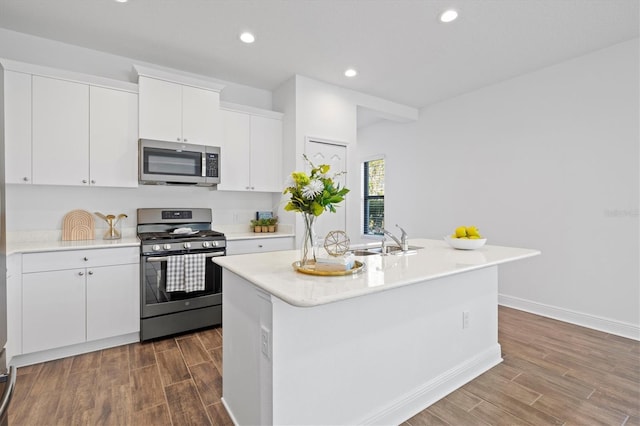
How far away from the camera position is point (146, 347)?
2.79 m

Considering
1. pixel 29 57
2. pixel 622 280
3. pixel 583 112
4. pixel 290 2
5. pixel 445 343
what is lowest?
pixel 445 343

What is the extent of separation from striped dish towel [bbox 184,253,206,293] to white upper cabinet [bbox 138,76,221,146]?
123 cm

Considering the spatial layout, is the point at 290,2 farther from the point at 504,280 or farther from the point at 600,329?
the point at 600,329

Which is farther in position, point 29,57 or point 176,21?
point 29,57

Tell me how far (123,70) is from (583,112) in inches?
190

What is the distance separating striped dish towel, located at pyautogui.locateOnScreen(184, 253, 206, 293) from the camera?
2.95 metres

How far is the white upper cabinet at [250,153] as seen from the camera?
3.64 meters

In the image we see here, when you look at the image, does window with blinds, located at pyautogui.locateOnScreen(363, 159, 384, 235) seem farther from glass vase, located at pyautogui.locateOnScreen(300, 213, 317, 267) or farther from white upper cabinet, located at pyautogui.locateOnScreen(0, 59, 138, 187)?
glass vase, located at pyautogui.locateOnScreen(300, 213, 317, 267)

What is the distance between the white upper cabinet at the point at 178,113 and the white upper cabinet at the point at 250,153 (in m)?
0.19

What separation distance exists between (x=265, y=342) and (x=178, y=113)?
270 centimetres

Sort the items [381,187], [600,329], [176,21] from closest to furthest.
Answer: [176,21], [600,329], [381,187]

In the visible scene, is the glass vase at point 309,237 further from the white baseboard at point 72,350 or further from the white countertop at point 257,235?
the white baseboard at point 72,350

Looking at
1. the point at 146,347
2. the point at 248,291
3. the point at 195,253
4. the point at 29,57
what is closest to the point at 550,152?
the point at 248,291

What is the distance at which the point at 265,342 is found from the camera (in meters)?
1.43
